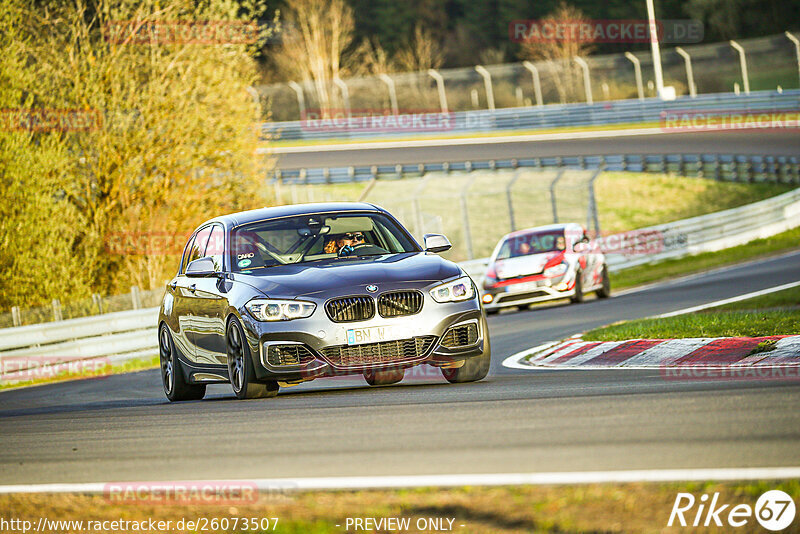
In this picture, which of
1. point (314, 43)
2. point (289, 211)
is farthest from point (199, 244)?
point (314, 43)

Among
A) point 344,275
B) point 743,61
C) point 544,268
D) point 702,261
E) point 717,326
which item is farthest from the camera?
point 743,61

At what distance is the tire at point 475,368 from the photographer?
9961 millimetres

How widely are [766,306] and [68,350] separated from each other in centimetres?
1048

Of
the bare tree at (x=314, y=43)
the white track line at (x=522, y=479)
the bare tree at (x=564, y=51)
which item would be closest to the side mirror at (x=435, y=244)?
the white track line at (x=522, y=479)

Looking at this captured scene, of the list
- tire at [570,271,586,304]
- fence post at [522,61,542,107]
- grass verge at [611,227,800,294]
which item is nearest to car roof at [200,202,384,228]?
tire at [570,271,586,304]

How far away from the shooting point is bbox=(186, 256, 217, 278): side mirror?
10.4 metres

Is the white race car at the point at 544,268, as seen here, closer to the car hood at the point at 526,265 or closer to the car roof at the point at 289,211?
the car hood at the point at 526,265

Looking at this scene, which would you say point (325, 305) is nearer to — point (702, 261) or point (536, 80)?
point (702, 261)

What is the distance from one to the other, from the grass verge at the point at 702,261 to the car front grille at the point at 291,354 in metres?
18.5

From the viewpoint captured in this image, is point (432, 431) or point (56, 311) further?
point (56, 311)

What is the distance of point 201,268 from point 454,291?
2221 millimetres

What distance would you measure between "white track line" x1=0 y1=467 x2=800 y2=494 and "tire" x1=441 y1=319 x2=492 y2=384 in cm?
446

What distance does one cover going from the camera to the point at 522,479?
5211 mm

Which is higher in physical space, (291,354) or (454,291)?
(454,291)
